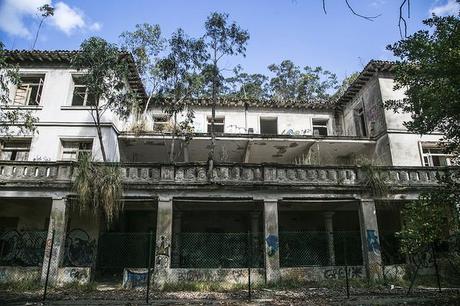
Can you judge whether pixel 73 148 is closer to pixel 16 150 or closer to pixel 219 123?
pixel 16 150

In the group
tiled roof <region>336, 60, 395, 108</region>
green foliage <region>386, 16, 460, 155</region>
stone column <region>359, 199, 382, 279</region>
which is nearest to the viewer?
green foliage <region>386, 16, 460, 155</region>

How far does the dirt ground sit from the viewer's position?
9.68 meters

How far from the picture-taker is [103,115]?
55.7ft

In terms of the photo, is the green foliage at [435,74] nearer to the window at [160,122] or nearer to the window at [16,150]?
the window at [160,122]

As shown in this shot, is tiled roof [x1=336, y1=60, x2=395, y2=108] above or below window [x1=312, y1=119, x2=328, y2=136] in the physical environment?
above

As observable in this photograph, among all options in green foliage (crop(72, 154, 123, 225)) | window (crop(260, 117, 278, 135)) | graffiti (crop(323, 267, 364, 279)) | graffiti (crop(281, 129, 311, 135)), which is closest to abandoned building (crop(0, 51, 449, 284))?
graffiti (crop(323, 267, 364, 279))

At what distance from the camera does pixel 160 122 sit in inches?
814

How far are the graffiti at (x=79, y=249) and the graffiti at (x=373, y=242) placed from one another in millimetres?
11632

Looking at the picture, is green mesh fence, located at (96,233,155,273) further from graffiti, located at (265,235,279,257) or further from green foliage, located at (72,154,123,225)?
graffiti, located at (265,235,279,257)

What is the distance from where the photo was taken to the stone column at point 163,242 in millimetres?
12672

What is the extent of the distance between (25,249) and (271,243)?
10036mm

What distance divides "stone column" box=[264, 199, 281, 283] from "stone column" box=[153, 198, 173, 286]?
3749mm

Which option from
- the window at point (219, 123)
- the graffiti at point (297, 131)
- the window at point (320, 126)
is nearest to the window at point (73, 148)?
the window at point (219, 123)

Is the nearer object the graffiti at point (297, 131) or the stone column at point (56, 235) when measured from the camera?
the stone column at point (56, 235)
